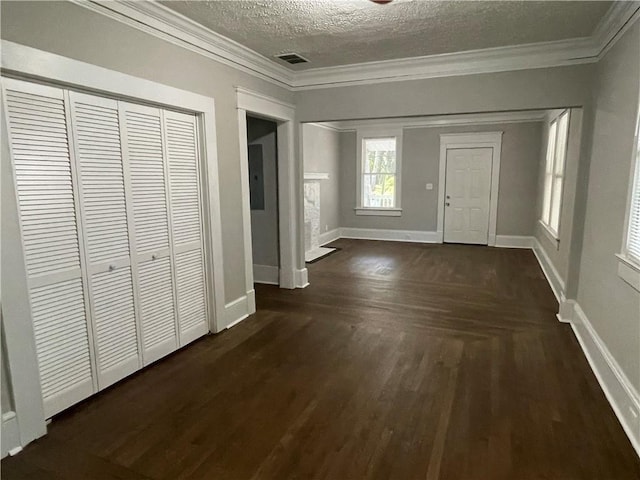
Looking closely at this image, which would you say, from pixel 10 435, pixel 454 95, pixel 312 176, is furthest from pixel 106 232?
pixel 312 176

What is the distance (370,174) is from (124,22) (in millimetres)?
6410

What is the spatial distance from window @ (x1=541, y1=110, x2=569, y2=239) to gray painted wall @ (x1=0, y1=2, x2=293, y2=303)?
330 cm

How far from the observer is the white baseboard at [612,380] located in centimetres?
202

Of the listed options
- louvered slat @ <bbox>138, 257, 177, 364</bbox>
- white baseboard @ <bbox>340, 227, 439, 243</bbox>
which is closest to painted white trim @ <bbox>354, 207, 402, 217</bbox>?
white baseboard @ <bbox>340, 227, 439, 243</bbox>

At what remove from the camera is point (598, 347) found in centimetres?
270

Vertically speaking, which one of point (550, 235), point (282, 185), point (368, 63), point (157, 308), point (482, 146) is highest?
point (368, 63)

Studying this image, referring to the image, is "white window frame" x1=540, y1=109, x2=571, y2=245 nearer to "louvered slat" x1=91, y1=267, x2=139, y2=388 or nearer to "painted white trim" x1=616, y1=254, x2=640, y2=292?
"painted white trim" x1=616, y1=254, x2=640, y2=292

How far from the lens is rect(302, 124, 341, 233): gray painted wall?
7.01 meters

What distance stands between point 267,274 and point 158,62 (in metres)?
2.96

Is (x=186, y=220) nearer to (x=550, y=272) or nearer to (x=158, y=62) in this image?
(x=158, y=62)

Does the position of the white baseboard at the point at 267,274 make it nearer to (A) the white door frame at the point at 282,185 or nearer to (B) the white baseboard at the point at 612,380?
(A) the white door frame at the point at 282,185

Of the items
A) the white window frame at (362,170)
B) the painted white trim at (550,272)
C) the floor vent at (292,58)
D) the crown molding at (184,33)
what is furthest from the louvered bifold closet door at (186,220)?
the white window frame at (362,170)

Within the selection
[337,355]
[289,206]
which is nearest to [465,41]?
[289,206]

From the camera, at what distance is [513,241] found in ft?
24.2
